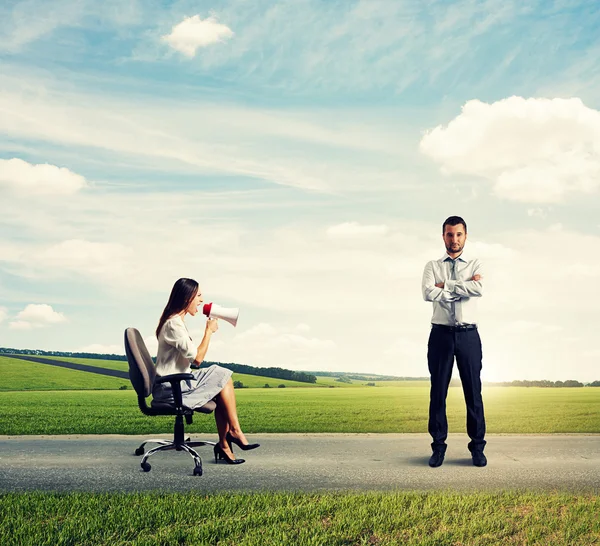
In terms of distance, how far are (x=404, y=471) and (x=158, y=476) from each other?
8.56ft

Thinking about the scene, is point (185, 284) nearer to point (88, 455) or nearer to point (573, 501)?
point (88, 455)

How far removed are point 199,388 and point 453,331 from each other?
9.48ft

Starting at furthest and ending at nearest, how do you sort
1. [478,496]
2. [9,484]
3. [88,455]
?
[88,455] → [9,484] → [478,496]

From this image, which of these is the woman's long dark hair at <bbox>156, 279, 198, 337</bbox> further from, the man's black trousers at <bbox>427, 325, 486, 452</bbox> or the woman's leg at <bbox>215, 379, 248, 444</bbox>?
the man's black trousers at <bbox>427, 325, 486, 452</bbox>

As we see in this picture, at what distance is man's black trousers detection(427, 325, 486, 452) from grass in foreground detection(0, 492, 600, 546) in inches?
58.1

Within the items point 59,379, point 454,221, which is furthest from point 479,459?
point 59,379

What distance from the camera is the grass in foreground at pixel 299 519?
4.38m

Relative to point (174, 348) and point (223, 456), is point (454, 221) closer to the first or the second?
point (174, 348)

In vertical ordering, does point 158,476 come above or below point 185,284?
below

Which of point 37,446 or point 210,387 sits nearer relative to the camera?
point 210,387

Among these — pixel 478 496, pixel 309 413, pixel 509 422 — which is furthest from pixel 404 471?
pixel 309 413

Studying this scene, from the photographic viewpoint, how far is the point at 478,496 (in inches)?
218

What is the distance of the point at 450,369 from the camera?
23.0 ft

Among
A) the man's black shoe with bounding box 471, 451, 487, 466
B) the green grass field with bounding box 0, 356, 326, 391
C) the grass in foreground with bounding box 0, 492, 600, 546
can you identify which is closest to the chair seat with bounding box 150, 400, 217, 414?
the grass in foreground with bounding box 0, 492, 600, 546
